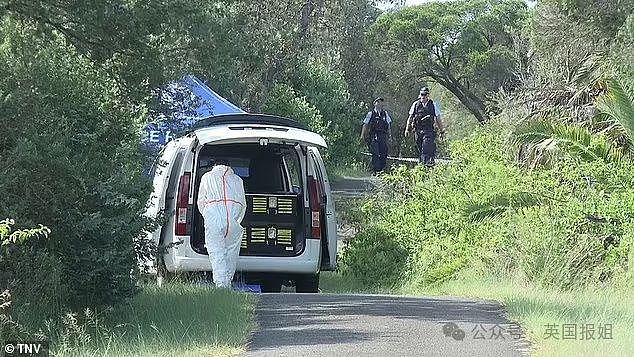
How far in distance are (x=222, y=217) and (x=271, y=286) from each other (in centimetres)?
226

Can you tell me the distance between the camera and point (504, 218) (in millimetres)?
14602

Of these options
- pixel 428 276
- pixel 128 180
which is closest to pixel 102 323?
pixel 128 180

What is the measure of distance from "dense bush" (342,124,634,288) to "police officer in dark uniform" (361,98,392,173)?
3550 mm

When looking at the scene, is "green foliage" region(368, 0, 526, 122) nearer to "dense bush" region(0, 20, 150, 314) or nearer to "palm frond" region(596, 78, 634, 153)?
"palm frond" region(596, 78, 634, 153)

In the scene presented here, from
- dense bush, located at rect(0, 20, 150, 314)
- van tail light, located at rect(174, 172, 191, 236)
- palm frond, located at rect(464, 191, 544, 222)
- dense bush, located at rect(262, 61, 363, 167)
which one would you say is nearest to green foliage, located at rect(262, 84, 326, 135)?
dense bush, located at rect(262, 61, 363, 167)

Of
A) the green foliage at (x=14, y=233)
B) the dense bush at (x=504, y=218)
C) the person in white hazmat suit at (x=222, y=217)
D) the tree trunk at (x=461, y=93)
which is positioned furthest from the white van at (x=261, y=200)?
the tree trunk at (x=461, y=93)

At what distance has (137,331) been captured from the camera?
8234 mm

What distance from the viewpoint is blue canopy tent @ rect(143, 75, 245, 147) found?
1675 cm

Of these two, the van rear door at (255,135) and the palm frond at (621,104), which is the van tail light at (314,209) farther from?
the palm frond at (621,104)

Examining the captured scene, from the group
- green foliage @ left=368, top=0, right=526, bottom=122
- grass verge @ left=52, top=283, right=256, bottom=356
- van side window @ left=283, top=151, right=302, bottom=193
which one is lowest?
grass verge @ left=52, top=283, right=256, bottom=356

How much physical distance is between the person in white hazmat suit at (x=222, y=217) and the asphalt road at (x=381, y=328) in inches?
54.7

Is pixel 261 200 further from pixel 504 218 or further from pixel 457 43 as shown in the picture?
pixel 457 43

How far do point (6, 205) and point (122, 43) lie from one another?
320cm

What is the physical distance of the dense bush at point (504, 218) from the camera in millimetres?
13203
